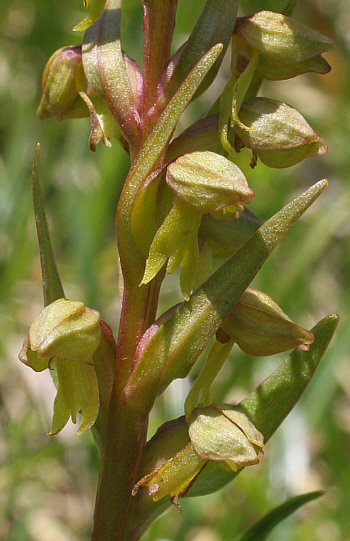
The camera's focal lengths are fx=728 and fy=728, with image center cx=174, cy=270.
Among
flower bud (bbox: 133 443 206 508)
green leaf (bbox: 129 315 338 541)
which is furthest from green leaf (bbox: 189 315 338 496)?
flower bud (bbox: 133 443 206 508)

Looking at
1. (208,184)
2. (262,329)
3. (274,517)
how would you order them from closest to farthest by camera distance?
(208,184) → (262,329) → (274,517)

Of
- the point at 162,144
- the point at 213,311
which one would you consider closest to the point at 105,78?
the point at 162,144

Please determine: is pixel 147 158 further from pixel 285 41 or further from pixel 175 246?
pixel 285 41

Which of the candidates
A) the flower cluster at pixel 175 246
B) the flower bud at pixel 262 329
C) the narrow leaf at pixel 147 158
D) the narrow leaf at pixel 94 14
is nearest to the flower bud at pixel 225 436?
the flower cluster at pixel 175 246

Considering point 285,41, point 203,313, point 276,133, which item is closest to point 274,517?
point 203,313

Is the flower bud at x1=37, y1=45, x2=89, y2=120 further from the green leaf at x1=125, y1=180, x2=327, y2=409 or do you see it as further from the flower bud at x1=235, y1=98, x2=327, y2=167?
the green leaf at x1=125, y1=180, x2=327, y2=409
